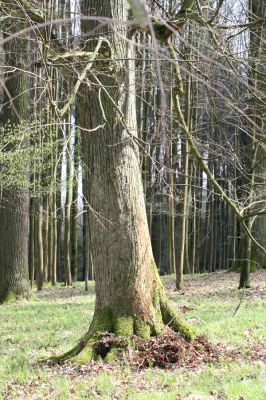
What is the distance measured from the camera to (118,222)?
6121mm

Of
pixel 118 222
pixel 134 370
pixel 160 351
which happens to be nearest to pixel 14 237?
pixel 118 222

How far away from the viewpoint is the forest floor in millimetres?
4906

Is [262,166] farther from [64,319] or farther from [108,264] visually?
[108,264]

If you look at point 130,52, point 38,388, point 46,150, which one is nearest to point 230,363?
point 38,388

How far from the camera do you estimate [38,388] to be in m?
5.30

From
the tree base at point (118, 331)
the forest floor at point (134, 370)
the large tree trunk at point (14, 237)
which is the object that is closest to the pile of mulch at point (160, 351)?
the tree base at point (118, 331)

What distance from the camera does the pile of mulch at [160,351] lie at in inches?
230

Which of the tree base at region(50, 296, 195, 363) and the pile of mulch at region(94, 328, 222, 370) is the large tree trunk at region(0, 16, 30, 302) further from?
the pile of mulch at region(94, 328, 222, 370)

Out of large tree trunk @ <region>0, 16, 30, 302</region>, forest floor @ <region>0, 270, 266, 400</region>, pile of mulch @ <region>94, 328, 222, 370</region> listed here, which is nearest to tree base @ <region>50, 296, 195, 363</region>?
pile of mulch @ <region>94, 328, 222, 370</region>

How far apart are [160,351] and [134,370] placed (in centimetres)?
44

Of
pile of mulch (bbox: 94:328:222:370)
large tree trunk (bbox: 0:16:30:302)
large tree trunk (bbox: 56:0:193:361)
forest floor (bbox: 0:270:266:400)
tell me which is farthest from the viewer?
large tree trunk (bbox: 0:16:30:302)

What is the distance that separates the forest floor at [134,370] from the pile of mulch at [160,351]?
0.12 meters

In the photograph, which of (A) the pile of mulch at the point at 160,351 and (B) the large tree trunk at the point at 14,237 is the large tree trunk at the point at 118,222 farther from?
(B) the large tree trunk at the point at 14,237

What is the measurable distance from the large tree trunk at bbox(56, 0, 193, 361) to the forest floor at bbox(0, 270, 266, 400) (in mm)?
586
